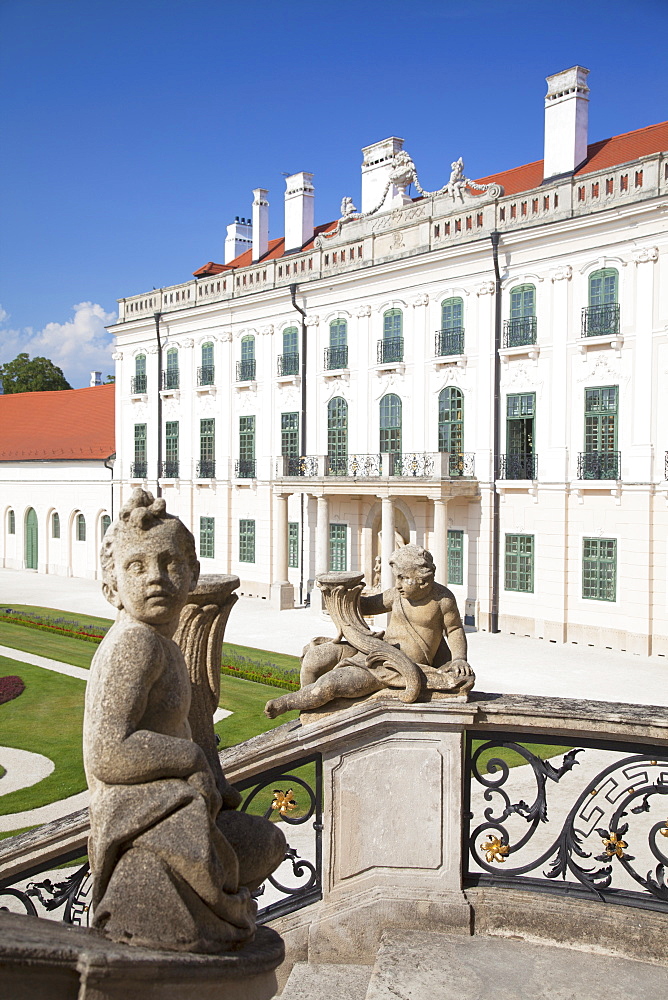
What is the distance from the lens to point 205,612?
421 cm

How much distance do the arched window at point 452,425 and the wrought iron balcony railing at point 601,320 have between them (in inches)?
187

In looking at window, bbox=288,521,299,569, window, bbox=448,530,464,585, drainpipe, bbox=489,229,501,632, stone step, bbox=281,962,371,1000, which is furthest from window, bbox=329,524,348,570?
stone step, bbox=281,962,371,1000

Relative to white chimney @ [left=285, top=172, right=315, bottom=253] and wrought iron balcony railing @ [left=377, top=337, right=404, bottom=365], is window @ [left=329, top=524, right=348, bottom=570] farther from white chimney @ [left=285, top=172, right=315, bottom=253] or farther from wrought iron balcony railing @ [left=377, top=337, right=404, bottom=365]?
white chimney @ [left=285, top=172, right=315, bottom=253]

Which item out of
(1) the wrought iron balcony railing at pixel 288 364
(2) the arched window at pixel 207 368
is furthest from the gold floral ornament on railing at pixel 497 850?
(2) the arched window at pixel 207 368

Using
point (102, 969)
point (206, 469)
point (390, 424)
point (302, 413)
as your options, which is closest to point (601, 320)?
point (390, 424)

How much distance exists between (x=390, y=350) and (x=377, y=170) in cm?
708

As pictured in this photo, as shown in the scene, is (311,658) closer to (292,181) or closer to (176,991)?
(176,991)

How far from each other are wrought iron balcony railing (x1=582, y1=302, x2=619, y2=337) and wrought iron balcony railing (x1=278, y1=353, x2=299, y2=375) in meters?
12.0

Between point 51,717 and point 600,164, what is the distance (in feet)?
74.0

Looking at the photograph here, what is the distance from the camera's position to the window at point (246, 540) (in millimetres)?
36312

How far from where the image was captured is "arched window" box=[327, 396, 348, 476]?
32.6m

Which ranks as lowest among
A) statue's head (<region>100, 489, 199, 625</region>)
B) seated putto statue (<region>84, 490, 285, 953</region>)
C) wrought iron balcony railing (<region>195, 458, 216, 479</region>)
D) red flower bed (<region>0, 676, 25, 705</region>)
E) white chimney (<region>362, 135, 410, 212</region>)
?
red flower bed (<region>0, 676, 25, 705</region>)

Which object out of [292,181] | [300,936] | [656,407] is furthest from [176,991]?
[292,181]

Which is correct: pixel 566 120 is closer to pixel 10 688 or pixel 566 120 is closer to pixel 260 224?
pixel 260 224
